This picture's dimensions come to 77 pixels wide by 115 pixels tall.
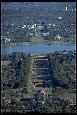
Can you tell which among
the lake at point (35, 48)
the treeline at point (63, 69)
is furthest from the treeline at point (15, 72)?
the lake at point (35, 48)

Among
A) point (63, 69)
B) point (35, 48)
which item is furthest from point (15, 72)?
point (35, 48)

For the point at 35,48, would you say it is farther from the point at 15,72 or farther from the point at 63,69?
the point at 15,72

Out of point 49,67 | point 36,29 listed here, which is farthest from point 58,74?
point 36,29

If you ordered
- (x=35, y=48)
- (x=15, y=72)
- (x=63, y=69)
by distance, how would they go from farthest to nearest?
(x=35, y=48), (x=63, y=69), (x=15, y=72)

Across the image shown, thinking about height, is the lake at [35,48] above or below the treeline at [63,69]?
above

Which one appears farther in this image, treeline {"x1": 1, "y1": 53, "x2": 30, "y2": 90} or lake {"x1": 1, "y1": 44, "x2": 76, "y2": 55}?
lake {"x1": 1, "y1": 44, "x2": 76, "y2": 55}

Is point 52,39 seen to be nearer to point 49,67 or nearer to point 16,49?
point 16,49

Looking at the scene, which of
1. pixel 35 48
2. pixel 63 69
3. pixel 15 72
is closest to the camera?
pixel 15 72

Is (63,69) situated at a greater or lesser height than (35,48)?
lesser

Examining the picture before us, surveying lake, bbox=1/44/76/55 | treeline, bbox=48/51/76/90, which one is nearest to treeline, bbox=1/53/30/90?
treeline, bbox=48/51/76/90

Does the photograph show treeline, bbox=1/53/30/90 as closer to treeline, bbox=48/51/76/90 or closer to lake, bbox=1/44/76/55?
treeline, bbox=48/51/76/90

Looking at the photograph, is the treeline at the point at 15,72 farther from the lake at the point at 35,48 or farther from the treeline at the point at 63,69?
the lake at the point at 35,48
